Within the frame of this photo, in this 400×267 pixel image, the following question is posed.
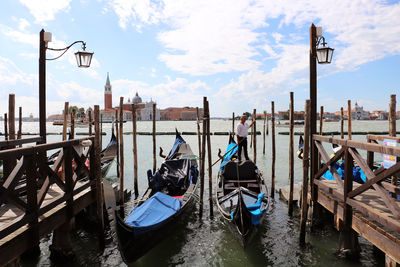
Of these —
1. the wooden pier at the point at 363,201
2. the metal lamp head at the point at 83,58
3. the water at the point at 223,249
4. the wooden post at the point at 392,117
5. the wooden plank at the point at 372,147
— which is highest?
the metal lamp head at the point at 83,58

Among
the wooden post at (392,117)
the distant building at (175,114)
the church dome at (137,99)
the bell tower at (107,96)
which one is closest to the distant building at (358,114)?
the distant building at (175,114)

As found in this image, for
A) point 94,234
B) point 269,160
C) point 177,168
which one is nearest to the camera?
point 94,234

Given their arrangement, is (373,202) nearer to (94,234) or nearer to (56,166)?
(56,166)

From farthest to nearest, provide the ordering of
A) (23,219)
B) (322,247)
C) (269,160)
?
(269,160) → (322,247) → (23,219)

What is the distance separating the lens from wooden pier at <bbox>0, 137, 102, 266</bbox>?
2.24 m

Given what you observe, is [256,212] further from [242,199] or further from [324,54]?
[324,54]

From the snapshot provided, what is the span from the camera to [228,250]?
3.93m

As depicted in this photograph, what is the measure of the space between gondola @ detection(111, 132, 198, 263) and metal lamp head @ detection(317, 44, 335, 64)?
9.07 ft

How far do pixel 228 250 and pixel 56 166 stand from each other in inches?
93.7

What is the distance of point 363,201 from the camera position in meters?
2.98

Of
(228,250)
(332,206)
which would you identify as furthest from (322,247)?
(228,250)

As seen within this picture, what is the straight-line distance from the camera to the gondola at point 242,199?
3508 mm

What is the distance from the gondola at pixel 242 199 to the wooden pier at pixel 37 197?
1735 mm

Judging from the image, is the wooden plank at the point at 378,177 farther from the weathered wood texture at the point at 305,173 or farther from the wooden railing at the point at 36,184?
the wooden railing at the point at 36,184
